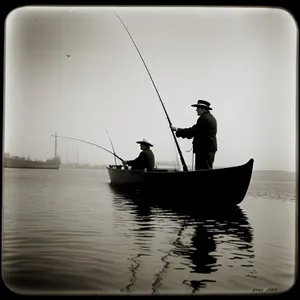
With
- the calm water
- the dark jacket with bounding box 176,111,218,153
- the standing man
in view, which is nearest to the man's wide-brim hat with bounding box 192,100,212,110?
the standing man

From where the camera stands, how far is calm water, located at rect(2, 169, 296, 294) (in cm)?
181

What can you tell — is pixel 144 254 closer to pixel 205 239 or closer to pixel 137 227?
pixel 205 239

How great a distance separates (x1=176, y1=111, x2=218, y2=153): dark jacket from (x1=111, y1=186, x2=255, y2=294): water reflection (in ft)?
2.02

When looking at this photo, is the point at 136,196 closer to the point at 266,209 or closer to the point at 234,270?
the point at 266,209

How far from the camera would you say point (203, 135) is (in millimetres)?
3186

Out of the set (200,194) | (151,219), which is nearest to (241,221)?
(200,194)

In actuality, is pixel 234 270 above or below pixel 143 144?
below

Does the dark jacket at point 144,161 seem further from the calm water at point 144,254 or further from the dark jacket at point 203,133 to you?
the dark jacket at point 203,133

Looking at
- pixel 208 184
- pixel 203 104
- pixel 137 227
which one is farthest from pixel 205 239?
pixel 203 104

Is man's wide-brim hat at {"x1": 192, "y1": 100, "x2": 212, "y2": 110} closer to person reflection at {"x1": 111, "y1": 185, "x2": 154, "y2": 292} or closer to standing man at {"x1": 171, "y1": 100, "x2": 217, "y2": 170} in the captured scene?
standing man at {"x1": 171, "y1": 100, "x2": 217, "y2": 170}

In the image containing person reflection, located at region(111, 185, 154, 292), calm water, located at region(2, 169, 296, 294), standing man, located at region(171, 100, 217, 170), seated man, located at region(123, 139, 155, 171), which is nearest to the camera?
calm water, located at region(2, 169, 296, 294)
